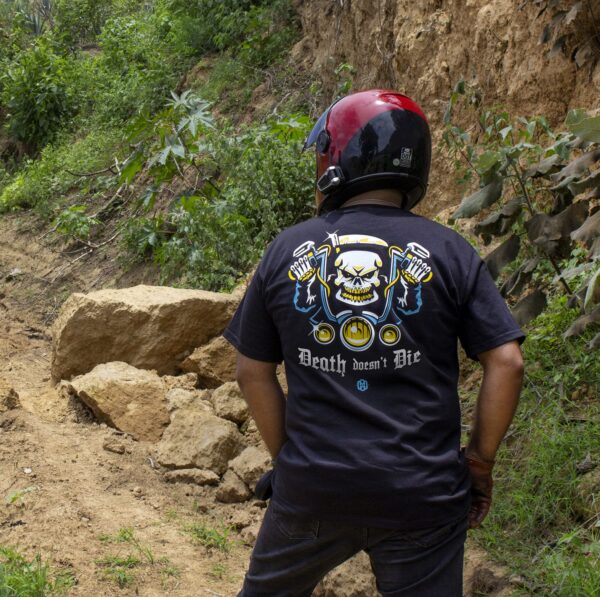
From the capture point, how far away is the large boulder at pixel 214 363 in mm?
5695

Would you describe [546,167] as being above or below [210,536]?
above

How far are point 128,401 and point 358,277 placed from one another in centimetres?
334

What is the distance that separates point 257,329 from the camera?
2.25m

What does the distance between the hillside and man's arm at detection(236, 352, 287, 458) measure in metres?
0.84

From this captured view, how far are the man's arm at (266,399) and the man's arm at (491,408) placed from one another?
0.48 m

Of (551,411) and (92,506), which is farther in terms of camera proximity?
(92,506)

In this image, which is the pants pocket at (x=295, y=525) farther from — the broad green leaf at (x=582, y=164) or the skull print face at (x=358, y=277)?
the broad green leaf at (x=582, y=164)

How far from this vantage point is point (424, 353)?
2076 millimetres

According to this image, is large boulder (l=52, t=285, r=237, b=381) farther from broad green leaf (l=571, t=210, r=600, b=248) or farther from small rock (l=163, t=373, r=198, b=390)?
broad green leaf (l=571, t=210, r=600, b=248)

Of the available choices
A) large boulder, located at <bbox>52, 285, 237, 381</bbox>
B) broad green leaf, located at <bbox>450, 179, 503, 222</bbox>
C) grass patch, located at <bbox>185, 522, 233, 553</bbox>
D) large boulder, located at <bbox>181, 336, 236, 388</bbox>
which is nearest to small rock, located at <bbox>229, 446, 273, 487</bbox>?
grass patch, located at <bbox>185, 522, 233, 553</bbox>

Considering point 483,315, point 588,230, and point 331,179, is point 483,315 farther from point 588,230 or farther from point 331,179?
point 588,230

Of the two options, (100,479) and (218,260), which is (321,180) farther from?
(218,260)

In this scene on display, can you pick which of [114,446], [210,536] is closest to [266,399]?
[210,536]

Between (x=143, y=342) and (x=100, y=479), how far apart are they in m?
1.33
